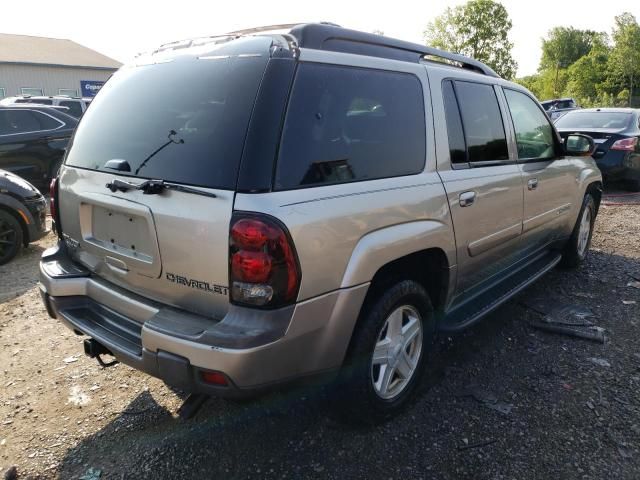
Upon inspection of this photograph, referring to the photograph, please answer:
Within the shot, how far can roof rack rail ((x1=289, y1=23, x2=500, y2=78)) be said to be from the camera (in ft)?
7.32

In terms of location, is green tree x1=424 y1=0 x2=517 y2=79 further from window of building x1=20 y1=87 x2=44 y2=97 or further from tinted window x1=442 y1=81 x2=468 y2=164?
tinted window x1=442 y1=81 x2=468 y2=164

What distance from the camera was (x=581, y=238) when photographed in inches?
201

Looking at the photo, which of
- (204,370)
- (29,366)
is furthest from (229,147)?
(29,366)

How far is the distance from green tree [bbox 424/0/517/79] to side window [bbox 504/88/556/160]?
43.5 meters

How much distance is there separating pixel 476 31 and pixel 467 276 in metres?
47.1

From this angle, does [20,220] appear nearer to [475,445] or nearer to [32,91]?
[475,445]

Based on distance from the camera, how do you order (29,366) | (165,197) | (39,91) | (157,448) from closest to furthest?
(165,197) → (157,448) → (29,366) → (39,91)

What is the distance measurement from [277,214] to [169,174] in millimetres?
576

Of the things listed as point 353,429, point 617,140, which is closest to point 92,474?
point 353,429

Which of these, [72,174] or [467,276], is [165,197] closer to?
[72,174]

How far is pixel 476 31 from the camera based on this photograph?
44.0 metres

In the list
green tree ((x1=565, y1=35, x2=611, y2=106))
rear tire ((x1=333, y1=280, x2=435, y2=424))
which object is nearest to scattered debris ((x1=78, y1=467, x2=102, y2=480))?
rear tire ((x1=333, y1=280, x2=435, y2=424))

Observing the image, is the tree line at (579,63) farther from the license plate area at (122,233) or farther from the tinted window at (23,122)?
the license plate area at (122,233)

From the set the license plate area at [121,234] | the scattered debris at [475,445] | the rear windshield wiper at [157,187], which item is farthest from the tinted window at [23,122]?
the scattered debris at [475,445]
